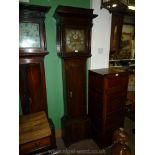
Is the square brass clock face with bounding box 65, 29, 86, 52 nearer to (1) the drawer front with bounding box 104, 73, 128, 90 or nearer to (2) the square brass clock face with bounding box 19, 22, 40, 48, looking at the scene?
(2) the square brass clock face with bounding box 19, 22, 40, 48

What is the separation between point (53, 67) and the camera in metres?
2.26

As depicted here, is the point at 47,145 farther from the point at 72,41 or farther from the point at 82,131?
the point at 72,41

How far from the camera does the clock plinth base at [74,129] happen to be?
220 cm

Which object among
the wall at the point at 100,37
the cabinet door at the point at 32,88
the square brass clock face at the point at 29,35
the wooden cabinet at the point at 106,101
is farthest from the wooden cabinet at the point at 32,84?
the wall at the point at 100,37

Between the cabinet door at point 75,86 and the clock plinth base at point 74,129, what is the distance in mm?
98

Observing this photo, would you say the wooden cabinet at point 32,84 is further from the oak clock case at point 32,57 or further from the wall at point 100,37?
the wall at point 100,37

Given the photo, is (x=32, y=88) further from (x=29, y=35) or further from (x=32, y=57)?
(x=29, y=35)

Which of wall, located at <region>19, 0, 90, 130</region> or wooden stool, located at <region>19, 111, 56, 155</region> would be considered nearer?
wooden stool, located at <region>19, 111, 56, 155</region>

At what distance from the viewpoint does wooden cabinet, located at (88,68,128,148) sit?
82.0 inches

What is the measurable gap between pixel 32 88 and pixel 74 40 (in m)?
0.91

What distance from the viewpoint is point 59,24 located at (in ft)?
6.53

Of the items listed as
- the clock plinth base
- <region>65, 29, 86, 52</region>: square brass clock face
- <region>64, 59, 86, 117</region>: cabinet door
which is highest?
<region>65, 29, 86, 52</region>: square brass clock face

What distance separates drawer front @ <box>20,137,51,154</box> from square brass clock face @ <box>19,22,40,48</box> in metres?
1.10

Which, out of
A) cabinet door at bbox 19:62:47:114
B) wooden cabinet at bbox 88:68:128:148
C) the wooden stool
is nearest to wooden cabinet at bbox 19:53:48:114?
cabinet door at bbox 19:62:47:114
